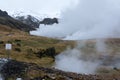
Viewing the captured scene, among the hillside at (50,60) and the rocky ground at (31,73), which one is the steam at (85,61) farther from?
the rocky ground at (31,73)

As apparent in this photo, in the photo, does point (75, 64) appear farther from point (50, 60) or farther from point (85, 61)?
point (50, 60)

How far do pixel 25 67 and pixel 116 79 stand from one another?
43.4ft

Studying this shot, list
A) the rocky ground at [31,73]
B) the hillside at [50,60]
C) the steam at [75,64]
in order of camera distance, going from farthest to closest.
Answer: the steam at [75,64] < the hillside at [50,60] < the rocky ground at [31,73]

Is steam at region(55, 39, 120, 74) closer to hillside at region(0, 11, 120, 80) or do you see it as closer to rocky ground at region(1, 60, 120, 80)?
hillside at region(0, 11, 120, 80)

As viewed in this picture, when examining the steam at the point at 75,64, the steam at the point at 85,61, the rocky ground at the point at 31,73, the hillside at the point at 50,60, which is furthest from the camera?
the steam at the point at 85,61

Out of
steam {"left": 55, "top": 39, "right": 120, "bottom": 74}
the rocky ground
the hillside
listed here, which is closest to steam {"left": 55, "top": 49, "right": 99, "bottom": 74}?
steam {"left": 55, "top": 39, "right": 120, "bottom": 74}

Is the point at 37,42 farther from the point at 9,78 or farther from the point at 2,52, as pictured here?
the point at 9,78

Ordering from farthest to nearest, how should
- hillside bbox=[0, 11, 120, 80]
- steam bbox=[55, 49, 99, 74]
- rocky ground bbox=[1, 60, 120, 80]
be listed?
steam bbox=[55, 49, 99, 74], hillside bbox=[0, 11, 120, 80], rocky ground bbox=[1, 60, 120, 80]

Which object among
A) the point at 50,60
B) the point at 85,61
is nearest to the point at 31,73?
the point at 50,60

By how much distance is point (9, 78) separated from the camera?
47.8 meters

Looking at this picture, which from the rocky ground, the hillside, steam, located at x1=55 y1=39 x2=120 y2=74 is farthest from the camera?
steam, located at x1=55 y1=39 x2=120 y2=74

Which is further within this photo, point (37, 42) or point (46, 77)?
point (37, 42)

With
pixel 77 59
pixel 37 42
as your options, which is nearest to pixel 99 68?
pixel 77 59

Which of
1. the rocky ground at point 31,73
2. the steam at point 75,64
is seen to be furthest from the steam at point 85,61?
the rocky ground at point 31,73
